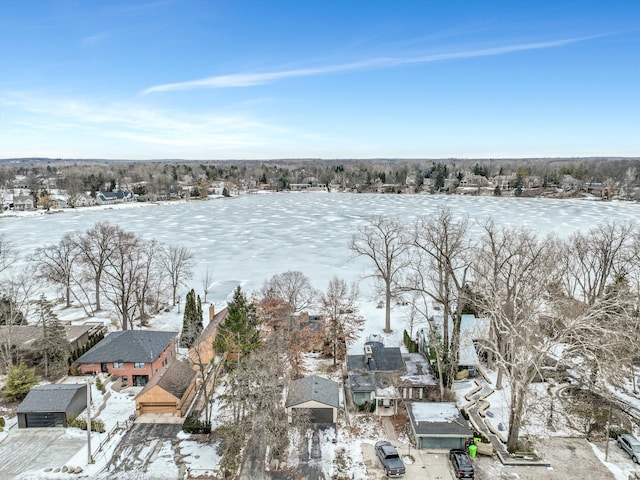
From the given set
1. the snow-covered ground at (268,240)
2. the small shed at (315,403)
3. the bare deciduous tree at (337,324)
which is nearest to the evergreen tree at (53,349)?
the snow-covered ground at (268,240)

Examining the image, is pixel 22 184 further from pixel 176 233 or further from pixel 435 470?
pixel 435 470

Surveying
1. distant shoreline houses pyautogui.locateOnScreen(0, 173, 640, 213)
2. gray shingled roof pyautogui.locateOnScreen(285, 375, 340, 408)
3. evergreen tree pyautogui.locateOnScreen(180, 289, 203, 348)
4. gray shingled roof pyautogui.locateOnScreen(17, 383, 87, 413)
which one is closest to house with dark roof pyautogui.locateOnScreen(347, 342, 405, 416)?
gray shingled roof pyautogui.locateOnScreen(285, 375, 340, 408)

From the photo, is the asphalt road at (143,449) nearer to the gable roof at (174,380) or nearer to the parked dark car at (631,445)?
the gable roof at (174,380)

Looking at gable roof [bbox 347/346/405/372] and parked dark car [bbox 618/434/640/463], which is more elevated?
gable roof [bbox 347/346/405/372]

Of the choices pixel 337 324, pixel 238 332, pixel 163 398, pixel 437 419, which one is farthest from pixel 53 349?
pixel 437 419

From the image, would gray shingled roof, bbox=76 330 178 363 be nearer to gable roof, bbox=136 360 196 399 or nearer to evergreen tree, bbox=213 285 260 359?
gable roof, bbox=136 360 196 399

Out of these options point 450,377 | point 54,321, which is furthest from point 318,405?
point 54,321

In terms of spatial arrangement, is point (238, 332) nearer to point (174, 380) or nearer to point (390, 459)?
point (174, 380)
